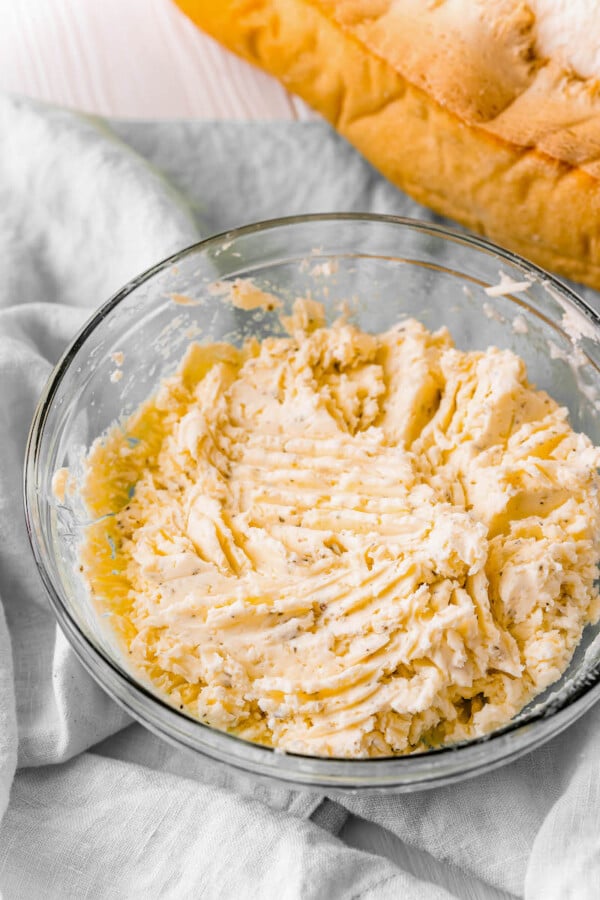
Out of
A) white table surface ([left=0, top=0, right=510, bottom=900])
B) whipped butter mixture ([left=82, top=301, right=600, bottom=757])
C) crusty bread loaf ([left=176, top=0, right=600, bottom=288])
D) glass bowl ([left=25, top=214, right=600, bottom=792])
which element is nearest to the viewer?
whipped butter mixture ([left=82, top=301, right=600, bottom=757])

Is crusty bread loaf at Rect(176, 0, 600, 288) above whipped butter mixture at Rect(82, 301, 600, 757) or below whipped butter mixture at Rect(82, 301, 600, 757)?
above

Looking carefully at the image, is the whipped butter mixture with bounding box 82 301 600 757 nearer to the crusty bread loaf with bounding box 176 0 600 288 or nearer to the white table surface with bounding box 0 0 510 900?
the crusty bread loaf with bounding box 176 0 600 288

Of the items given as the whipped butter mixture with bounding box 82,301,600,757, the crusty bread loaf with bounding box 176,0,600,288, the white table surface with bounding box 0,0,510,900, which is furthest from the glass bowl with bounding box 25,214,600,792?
the white table surface with bounding box 0,0,510,900

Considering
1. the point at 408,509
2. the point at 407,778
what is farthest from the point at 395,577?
the point at 407,778

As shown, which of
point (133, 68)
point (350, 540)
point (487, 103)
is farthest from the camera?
point (133, 68)

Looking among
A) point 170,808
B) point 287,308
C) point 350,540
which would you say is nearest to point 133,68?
point 287,308

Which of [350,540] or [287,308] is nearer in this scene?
[350,540]

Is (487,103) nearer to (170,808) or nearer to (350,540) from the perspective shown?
(350,540)

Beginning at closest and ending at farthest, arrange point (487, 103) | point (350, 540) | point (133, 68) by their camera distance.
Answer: point (350, 540) → point (487, 103) → point (133, 68)
